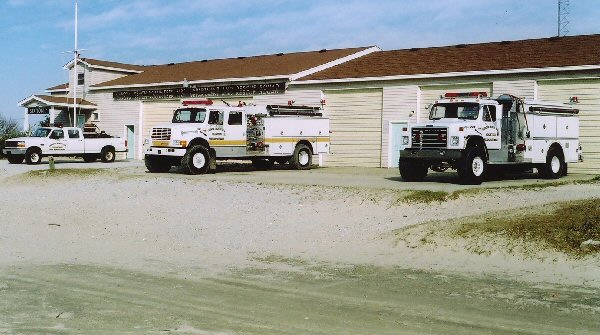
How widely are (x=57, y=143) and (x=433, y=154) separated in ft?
68.0

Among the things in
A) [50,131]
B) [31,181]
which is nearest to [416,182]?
[31,181]

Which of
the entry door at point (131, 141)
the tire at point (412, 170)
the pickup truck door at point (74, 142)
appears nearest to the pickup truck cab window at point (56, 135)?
the pickup truck door at point (74, 142)

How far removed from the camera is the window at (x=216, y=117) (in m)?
25.4

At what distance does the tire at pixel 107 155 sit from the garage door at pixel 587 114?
2117 centimetres

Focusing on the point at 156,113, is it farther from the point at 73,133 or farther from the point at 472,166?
the point at 472,166

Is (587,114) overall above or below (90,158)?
above

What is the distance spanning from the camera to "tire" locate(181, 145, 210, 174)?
80.6 ft

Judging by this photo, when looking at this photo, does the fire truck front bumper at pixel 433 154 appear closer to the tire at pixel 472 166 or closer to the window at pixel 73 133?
the tire at pixel 472 166

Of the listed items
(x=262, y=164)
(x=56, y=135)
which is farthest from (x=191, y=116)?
(x=56, y=135)

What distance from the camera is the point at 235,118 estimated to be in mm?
26000

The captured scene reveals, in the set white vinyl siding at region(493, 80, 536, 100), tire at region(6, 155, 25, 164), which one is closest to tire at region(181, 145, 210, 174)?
white vinyl siding at region(493, 80, 536, 100)

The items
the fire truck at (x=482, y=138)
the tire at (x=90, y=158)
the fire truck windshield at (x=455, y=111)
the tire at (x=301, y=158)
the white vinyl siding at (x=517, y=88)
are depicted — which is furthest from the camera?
the tire at (x=90, y=158)

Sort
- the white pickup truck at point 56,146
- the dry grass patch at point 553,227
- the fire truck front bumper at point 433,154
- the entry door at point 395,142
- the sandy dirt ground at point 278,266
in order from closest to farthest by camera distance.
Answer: the sandy dirt ground at point 278,266 → the dry grass patch at point 553,227 → the fire truck front bumper at point 433,154 → the entry door at point 395,142 → the white pickup truck at point 56,146

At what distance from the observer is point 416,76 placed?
2820 cm
